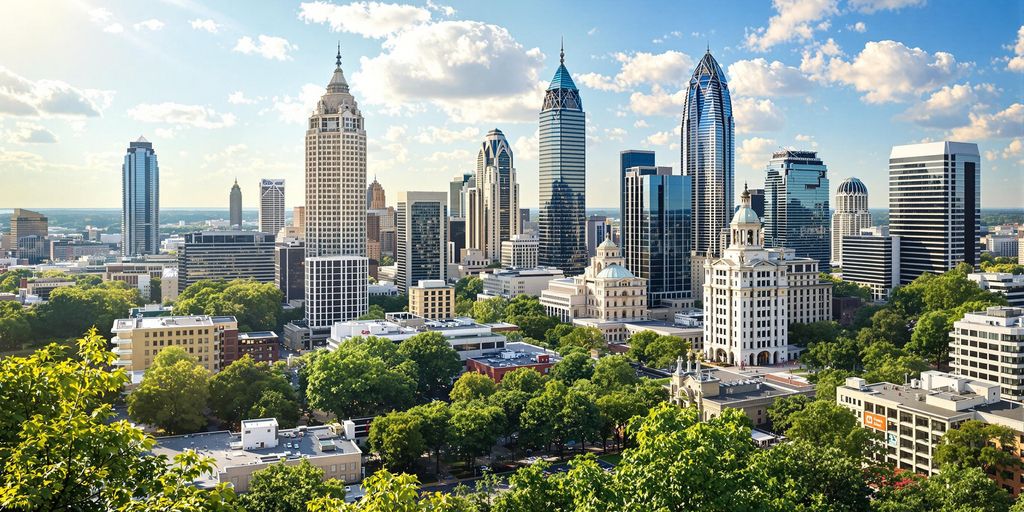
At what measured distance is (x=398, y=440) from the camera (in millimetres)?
61594

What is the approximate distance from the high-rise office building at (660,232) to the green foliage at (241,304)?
218 feet

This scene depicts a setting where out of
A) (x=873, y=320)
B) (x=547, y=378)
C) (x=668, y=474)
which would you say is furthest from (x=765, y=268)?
(x=668, y=474)

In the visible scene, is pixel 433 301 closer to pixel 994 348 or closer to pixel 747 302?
pixel 747 302

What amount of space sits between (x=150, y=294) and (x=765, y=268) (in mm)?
120103

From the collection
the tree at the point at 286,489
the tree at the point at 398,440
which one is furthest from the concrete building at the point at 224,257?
the tree at the point at 286,489

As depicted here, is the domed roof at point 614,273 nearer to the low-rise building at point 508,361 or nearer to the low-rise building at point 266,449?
the low-rise building at point 508,361

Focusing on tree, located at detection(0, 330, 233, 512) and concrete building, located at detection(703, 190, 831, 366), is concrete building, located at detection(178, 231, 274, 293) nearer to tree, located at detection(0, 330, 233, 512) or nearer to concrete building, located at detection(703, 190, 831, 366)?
concrete building, located at detection(703, 190, 831, 366)

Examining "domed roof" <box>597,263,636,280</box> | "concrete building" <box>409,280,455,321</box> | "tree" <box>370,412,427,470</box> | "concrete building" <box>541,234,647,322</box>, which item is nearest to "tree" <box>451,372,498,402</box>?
"tree" <box>370,412,427,470</box>

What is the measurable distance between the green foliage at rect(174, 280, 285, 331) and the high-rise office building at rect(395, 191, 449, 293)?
146ft

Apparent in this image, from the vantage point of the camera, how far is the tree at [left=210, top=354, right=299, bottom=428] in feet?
234

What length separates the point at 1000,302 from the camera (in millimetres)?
112562

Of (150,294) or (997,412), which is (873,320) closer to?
(997,412)

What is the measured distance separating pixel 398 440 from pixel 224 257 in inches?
4528

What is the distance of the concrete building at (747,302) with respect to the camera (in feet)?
361
